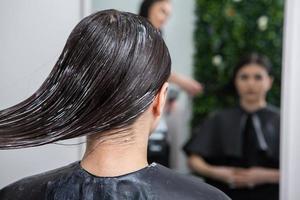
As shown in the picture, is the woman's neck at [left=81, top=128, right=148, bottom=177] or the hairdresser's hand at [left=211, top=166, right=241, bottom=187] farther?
the hairdresser's hand at [left=211, top=166, right=241, bottom=187]

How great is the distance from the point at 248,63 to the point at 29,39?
66cm

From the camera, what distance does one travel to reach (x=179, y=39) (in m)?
1.48

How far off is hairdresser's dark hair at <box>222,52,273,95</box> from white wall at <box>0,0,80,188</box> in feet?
1.63

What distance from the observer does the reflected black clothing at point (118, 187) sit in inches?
32.9

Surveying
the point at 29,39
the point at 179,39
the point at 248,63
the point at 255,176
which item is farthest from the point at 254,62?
the point at 29,39

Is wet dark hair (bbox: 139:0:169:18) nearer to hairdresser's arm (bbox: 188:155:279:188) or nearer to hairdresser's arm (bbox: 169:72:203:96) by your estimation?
hairdresser's arm (bbox: 169:72:203:96)

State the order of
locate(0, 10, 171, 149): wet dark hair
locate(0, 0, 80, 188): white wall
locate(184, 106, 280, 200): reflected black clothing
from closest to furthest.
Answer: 1. locate(0, 10, 171, 149): wet dark hair
2. locate(0, 0, 80, 188): white wall
3. locate(184, 106, 280, 200): reflected black clothing

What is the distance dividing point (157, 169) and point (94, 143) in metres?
0.12

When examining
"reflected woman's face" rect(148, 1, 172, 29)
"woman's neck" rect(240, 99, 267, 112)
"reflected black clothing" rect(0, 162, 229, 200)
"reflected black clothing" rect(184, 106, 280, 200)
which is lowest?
"reflected black clothing" rect(184, 106, 280, 200)

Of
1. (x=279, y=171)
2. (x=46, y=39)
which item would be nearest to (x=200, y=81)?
(x=279, y=171)

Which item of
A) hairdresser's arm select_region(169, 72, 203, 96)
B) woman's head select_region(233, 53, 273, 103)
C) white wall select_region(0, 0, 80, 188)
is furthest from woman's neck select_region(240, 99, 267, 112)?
white wall select_region(0, 0, 80, 188)

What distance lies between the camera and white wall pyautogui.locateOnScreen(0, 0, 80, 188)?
142 centimetres

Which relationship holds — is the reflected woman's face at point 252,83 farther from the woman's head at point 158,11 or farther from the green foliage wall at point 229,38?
the woman's head at point 158,11

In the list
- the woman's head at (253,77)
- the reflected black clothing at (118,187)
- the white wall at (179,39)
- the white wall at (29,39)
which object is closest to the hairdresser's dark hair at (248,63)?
the woman's head at (253,77)
